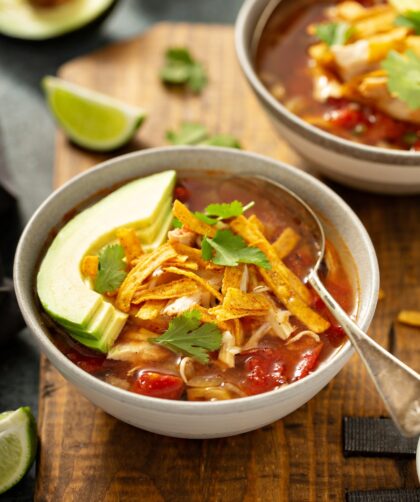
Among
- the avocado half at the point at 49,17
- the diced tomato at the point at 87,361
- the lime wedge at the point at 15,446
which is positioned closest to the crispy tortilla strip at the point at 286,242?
the diced tomato at the point at 87,361

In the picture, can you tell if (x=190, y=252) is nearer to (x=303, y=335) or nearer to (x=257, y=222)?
(x=257, y=222)

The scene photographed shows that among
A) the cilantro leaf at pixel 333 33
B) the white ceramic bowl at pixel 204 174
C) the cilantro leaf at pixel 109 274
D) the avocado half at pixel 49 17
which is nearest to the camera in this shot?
the white ceramic bowl at pixel 204 174

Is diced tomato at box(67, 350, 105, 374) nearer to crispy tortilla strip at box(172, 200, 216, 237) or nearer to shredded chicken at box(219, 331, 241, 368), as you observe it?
shredded chicken at box(219, 331, 241, 368)

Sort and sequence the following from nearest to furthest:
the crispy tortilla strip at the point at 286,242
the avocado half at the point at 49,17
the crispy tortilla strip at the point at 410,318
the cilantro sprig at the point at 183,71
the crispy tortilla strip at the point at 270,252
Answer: the crispy tortilla strip at the point at 270,252 < the crispy tortilla strip at the point at 286,242 < the crispy tortilla strip at the point at 410,318 < the cilantro sprig at the point at 183,71 < the avocado half at the point at 49,17

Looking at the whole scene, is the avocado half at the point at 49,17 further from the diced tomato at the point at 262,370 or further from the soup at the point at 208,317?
the diced tomato at the point at 262,370

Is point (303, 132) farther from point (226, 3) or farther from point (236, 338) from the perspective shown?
point (226, 3)

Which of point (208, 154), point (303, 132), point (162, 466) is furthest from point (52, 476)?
point (303, 132)

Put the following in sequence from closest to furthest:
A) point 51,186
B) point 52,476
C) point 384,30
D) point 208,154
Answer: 1. point 52,476
2. point 208,154
3. point 384,30
4. point 51,186

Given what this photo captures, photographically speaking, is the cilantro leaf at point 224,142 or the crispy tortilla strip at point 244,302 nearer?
the crispy tortilla strip at point 244,302
